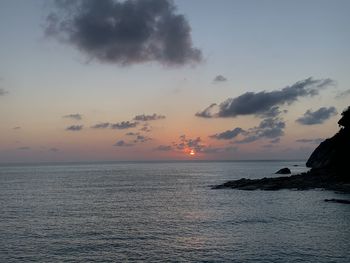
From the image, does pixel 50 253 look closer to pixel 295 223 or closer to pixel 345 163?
pixel 295 223

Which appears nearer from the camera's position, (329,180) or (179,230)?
(179,230)

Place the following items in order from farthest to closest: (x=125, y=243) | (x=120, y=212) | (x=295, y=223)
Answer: (x=120, y=212), (x=295, y=223), (x=125, y=243)

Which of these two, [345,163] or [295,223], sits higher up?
[345,163]

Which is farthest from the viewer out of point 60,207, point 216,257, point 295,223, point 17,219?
point 60,207

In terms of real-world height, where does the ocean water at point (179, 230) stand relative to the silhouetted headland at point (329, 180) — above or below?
below

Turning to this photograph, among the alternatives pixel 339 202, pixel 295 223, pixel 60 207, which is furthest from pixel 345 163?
pixel 60 207

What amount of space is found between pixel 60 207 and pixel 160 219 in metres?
26.2

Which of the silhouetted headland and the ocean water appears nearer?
the ocean water

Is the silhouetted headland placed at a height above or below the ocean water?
above

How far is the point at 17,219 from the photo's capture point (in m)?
68.4

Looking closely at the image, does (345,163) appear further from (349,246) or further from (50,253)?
(50,253)

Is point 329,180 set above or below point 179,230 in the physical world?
above

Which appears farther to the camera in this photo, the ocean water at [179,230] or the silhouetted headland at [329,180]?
the silhouetted headland at [329,180]

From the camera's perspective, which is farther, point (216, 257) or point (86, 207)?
point (86, 207)
